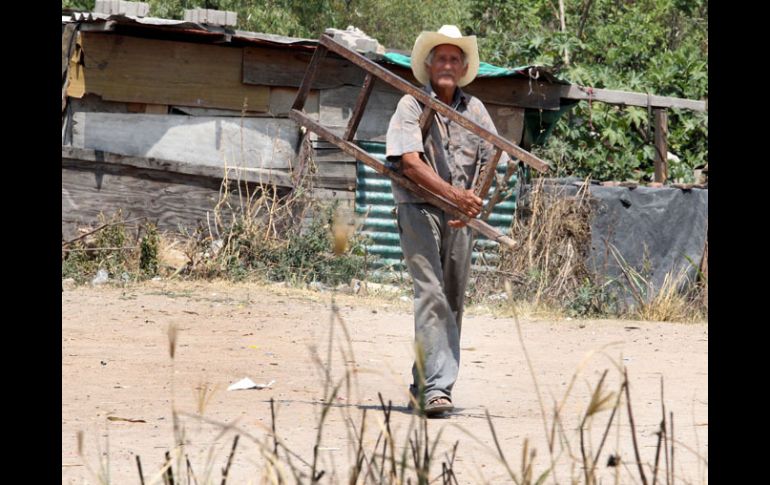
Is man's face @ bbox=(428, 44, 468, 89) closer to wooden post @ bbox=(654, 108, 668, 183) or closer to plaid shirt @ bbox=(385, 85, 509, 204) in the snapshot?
plaid shirt @ bbox=(385, 85, 509, 204)

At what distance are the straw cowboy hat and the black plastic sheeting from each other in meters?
7.01

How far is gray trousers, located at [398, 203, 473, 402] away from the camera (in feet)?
20.1

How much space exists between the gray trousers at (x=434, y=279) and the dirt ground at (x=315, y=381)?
0.92ft

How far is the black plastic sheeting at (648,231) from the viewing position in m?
13.1

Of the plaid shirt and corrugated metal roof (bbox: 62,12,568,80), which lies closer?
the plaid shirt

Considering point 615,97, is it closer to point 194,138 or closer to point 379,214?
point 379,214

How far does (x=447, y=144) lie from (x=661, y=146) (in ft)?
29.4

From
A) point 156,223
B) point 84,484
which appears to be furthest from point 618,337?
point 84,484

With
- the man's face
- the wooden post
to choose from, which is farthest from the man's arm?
the wooden post

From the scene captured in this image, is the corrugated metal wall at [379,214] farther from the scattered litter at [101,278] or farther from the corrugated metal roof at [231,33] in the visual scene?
the scattered litter at [101,278]

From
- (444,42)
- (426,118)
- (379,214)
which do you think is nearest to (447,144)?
(426,118)
